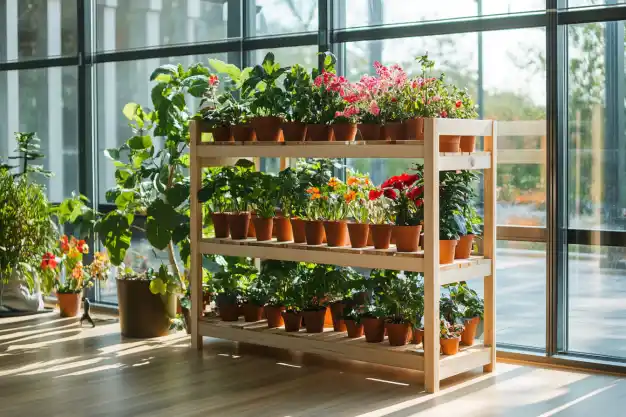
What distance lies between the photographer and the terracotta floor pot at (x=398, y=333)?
516 centimetres

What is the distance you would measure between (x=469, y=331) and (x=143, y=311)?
7.40 feet

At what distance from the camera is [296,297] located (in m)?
5.73

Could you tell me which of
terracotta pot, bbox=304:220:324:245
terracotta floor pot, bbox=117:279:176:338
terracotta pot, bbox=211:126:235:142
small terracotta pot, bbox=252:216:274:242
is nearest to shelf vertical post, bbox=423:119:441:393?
terracotta pot, bbox=304:220:324:245

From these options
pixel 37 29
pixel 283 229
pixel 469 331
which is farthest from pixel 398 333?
pixel 37 29

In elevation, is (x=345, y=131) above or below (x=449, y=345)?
above

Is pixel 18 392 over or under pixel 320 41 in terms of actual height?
under

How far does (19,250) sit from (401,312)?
3474 mm

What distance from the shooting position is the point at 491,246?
538 centimetres

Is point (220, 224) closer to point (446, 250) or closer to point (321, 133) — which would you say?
point (321, 133)

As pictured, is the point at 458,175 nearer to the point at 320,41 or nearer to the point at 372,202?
the point at 372,202

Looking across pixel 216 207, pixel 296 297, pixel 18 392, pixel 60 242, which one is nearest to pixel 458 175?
pixel 296 297

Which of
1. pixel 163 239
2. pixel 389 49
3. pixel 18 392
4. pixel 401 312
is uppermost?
pixel 389 49

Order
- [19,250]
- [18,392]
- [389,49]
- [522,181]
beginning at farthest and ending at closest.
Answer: [19,250], [389,49], [522,181], [18,392]

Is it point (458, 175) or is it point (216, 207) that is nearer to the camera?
point (458, 175)
